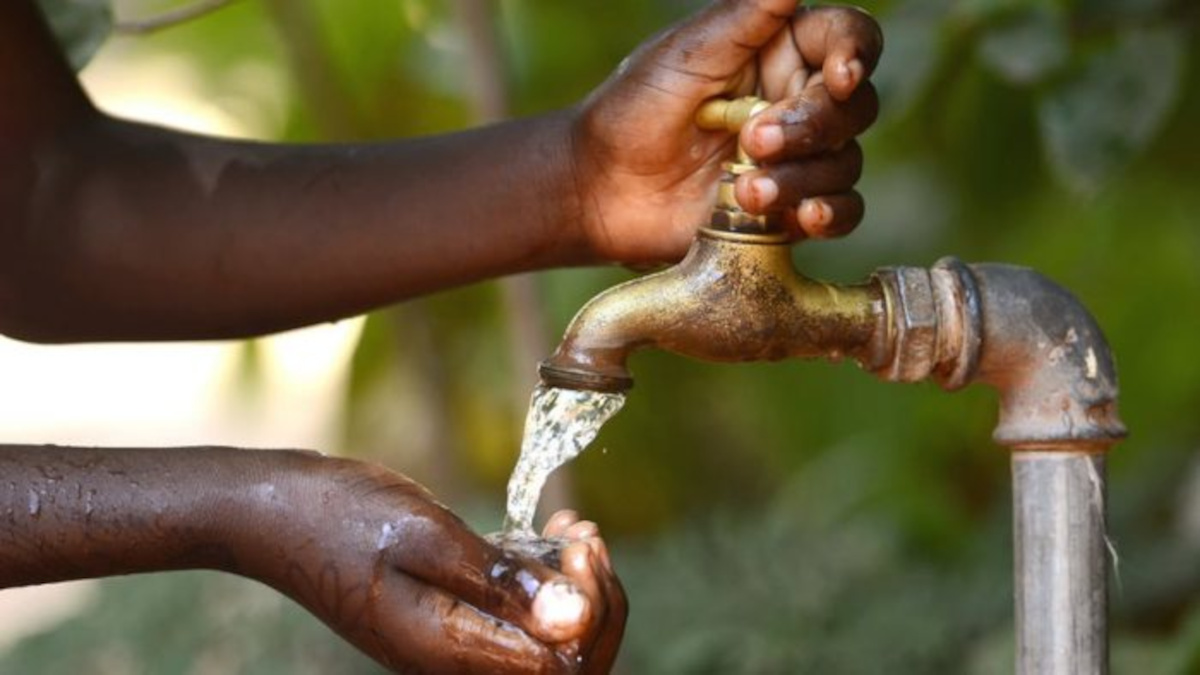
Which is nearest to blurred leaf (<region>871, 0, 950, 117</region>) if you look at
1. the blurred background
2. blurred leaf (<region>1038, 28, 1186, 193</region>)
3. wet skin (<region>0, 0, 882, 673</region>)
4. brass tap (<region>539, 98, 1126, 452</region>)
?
the blurred background

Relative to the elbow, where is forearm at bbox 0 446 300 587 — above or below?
below

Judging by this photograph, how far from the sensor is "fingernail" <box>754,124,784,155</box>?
1383 millimetres

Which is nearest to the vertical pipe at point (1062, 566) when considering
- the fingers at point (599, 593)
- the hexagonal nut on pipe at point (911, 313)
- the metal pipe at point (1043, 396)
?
the metal pipe at point (1043, 396)

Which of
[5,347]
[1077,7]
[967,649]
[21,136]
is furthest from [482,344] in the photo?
[5,347]

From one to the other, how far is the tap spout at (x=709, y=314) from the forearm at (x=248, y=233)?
27cm

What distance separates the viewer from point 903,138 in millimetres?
3406

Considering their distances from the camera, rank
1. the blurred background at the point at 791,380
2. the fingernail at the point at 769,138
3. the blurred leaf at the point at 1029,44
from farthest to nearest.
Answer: the blurred background at the point at 791,380 → the blurred leaf at the point at 1029,44 → the fingernail at the point at 769,138

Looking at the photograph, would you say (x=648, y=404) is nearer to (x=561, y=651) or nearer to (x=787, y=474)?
(x=787, y=474)

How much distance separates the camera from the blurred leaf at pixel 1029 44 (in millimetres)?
2184

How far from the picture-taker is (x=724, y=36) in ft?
4.86

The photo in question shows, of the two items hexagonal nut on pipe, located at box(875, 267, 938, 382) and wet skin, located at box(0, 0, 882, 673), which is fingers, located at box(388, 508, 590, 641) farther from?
hexagonal nut on pipe, located at box(875, 267, 938, 382)

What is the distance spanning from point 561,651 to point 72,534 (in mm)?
317

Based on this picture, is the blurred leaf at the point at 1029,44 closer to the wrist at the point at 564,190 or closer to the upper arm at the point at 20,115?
the wrist at the point at 564,190

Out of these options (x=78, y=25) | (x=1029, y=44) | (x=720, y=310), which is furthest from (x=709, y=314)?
(x=1029, y=44)
